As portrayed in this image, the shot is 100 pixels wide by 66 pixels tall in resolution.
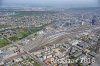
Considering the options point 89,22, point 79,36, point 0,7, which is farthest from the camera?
point 0,7

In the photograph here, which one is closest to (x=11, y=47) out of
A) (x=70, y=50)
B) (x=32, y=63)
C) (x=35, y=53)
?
(x=35, y=53)

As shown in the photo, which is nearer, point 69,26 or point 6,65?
point 6,65

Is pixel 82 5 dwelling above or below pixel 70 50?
above

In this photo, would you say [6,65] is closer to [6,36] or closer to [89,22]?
[6,36]

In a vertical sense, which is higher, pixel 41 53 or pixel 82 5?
pixel 82 5

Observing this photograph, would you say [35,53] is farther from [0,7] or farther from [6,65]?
[0,7]

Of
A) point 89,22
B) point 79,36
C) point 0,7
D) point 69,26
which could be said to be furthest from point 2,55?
point 0,7

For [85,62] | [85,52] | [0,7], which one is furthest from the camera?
[0,7]

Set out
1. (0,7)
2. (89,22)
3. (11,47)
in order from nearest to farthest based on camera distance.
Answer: (11,47) → (89,22) → (0,7)

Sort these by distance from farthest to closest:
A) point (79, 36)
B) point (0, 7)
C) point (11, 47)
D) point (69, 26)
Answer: point (0, 7), point (69, 26), point (79, 36), point (11, 47)
